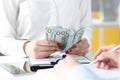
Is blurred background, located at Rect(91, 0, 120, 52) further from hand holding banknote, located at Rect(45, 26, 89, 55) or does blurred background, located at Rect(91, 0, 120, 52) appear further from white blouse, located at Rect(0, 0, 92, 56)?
hand holding banknote, located at Rect(45, 26, 89, 55)

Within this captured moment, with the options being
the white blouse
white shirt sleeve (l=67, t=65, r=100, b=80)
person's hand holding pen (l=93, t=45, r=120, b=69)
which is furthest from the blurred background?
white shirt sleeve (l=67, t=65, r=100, b=80)

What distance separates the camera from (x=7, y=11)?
76.0 inches

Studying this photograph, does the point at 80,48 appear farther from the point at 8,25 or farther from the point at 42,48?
the point at 8,25

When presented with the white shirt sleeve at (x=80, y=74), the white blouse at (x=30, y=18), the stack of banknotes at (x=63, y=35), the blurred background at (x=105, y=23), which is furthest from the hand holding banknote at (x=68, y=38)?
the blurred background at (x=105, y=23)

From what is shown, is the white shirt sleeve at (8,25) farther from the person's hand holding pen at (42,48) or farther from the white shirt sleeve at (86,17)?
the white shirt sleeve at (86,17)

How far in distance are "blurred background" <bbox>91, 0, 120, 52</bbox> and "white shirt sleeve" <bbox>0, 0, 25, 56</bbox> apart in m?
2.31

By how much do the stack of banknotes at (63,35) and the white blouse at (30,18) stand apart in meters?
0.31

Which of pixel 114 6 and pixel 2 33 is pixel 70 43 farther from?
pixel 114 6

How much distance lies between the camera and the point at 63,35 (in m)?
1.61

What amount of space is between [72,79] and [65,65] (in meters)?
0.17

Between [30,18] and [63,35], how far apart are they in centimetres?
43

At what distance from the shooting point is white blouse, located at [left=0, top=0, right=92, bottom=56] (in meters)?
1.91

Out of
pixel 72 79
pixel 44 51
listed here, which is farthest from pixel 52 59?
pixel 72 79

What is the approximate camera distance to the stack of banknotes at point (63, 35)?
5.17 ft
